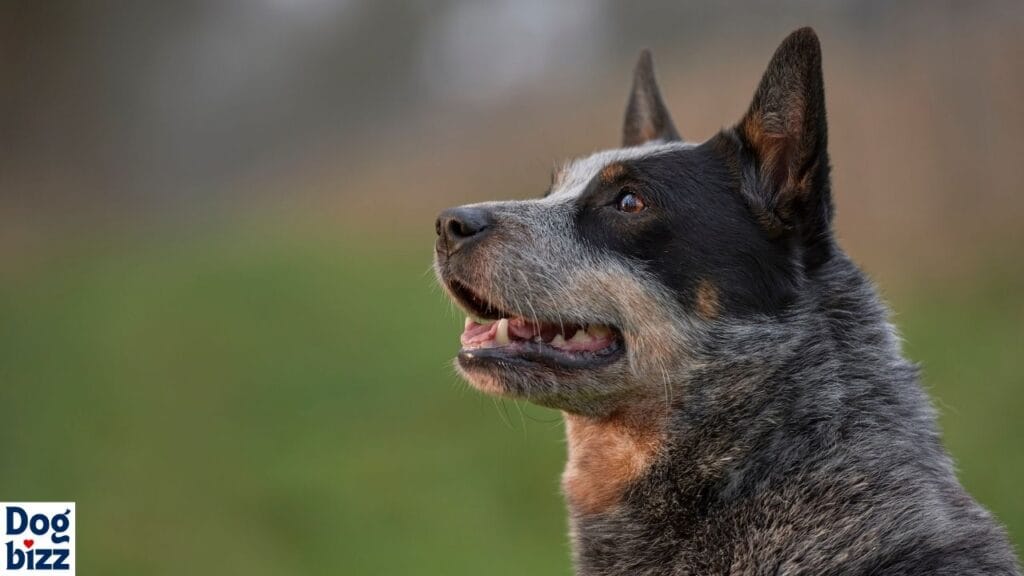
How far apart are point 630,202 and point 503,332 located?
63cm

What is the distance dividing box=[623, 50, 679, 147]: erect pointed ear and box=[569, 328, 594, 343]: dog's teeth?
1309 mm

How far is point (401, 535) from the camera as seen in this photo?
8992 millimetres

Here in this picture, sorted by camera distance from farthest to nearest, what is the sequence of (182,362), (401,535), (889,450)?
(182,362) → (401,535) → (889,450)

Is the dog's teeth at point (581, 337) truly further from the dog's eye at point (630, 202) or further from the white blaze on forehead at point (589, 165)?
the white blaze on forehead at point (589, 165)

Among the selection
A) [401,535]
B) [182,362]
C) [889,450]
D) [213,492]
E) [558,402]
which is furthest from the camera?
[182,362]

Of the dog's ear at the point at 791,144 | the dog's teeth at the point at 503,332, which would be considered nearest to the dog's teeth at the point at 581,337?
the dog's teeth at the point at 503,332

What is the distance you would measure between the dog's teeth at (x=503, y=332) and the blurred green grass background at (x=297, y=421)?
13.1 feet

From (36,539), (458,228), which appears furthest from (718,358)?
(36,539)

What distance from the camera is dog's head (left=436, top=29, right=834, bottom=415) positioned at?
3811 millimetres

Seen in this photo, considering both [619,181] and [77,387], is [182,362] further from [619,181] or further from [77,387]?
[619,181]

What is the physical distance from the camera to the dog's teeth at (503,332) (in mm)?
4008

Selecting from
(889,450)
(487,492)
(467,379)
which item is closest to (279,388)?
(487,492)

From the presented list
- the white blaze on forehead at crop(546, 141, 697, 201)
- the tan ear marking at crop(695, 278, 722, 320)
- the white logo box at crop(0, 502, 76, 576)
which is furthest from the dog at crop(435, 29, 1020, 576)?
the white logo box at crop(0, 502, 76, 576)

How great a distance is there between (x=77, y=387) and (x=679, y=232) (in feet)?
30.2
